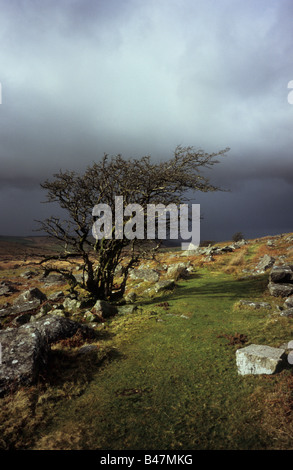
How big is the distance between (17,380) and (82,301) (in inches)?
413

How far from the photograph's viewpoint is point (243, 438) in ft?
16.9

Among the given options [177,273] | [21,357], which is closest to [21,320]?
[21,357]

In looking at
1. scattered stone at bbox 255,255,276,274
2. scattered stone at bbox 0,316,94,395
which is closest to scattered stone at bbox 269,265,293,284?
scattered stone at bbox 255,255,276,274

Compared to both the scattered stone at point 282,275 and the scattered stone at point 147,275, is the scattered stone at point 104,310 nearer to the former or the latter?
the scattered stone at point 147,275

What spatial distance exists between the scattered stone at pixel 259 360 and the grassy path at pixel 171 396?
24 cm

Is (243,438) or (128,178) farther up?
(128,178)

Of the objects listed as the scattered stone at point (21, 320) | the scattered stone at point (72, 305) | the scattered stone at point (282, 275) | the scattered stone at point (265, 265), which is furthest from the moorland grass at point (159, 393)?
the scattered stone at point (265, 265)

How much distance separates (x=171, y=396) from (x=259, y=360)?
2.85 meters

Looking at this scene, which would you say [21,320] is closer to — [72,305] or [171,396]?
[72,305]

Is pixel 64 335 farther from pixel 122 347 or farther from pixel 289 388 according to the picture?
pixel 289 388

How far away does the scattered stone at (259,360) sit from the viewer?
709 cm

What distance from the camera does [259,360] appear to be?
7.29m

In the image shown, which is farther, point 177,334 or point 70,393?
point 177,334

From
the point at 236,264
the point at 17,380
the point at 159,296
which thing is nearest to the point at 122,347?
the point at 17,380
